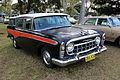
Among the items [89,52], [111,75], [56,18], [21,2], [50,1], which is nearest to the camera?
[111,75]

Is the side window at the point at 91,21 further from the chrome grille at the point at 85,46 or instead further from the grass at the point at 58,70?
the chrome grille at the point at 85,46

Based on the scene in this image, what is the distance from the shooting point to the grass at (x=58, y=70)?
5.33 metres

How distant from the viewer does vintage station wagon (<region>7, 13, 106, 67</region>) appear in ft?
16.9

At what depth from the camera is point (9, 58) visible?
7305 mm

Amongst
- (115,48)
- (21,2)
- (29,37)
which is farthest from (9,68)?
(21,2)

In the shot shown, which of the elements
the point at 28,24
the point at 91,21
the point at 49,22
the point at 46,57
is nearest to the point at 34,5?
the point at 91,21

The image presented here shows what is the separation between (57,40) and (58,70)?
1.19m

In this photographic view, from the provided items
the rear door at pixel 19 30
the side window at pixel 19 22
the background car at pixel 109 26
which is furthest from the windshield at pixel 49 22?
the background car at pixel 109 26

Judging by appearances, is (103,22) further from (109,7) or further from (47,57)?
(109,7)

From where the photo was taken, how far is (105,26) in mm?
8703

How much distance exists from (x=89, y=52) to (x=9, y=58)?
11.3 ft

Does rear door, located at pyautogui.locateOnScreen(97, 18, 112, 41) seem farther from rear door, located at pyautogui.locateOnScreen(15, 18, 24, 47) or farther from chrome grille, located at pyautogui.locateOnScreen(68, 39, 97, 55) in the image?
rear door, located at pyautogui.locateOnScreen(15, 18, 24, 47)

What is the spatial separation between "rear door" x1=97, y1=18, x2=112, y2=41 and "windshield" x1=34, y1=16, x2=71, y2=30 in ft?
8.18

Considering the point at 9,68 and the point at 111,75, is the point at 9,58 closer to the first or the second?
the point at 9,68
